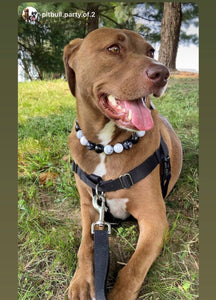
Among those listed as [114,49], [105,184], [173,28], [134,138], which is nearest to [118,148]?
[134,138]

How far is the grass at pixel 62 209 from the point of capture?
1.80m

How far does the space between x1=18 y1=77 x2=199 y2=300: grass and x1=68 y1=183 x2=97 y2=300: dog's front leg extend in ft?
0.23

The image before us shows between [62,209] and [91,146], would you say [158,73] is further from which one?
[62,209]

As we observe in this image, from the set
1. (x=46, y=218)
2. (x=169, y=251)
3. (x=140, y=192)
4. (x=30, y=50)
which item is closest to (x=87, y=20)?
(x=30, y=50)

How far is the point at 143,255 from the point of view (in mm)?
1796

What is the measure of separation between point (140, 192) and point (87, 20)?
1.24m

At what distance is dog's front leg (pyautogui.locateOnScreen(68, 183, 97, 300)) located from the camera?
1.74 m

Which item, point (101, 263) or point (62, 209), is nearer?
point (101, 263)

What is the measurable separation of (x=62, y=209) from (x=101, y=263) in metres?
0.78

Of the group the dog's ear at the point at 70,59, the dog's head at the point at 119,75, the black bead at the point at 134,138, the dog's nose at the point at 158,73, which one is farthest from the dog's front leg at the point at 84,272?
the dog's nose at the point at 158,73

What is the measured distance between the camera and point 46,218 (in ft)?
Result: 7.48

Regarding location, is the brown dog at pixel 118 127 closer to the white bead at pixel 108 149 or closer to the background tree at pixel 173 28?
the white bead at pixel 108 149

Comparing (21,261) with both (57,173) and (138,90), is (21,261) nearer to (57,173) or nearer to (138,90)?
(57,173)

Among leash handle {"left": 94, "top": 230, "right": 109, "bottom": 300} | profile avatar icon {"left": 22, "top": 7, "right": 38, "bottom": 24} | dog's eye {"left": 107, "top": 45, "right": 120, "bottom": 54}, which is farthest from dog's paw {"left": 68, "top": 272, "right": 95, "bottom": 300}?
profile avatar icon {"left": 22, "top": 7, "right": 38, "bottom": 24}
